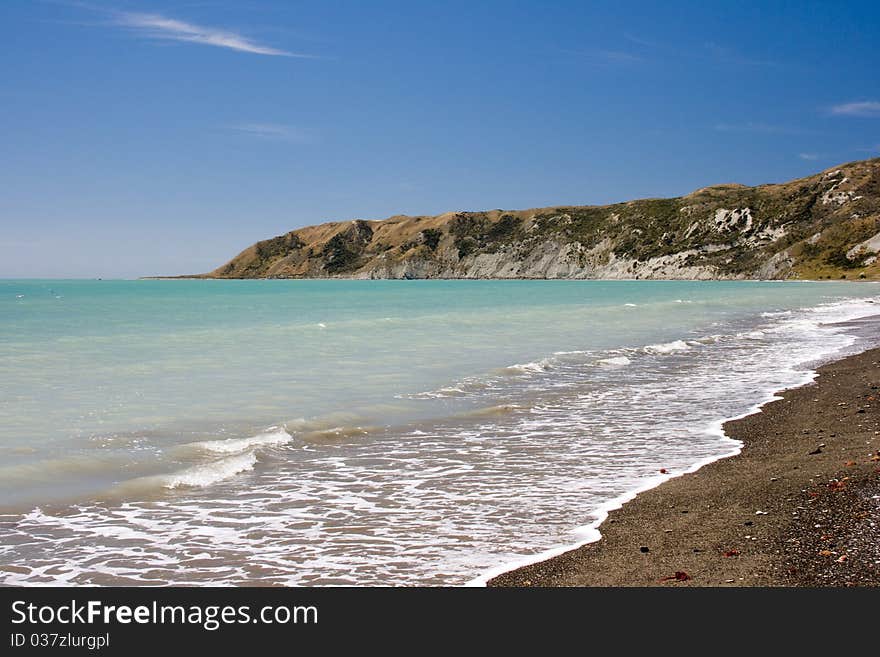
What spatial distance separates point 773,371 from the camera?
819 inches

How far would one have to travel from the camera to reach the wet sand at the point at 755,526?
5.94m

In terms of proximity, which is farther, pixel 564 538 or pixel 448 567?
pixel 564 538

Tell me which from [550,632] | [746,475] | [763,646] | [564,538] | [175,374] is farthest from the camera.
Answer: [175,374]

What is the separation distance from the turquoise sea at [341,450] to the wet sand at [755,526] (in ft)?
1.64

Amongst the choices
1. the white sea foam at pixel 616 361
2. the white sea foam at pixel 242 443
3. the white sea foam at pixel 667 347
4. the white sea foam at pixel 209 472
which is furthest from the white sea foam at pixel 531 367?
the white sea foam at pixel 209 472

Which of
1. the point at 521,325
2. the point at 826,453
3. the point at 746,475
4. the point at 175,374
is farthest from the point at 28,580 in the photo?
the point at 521,325

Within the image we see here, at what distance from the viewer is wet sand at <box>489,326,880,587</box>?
5.94 meters

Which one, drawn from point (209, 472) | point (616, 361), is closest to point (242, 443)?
point (209, 472)

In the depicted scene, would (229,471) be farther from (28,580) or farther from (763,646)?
(763,646)

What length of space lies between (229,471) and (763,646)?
7984 mm

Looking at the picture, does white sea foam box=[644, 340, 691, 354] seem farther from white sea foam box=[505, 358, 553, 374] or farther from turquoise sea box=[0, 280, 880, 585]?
white sea foam box=[505, 358, 553, 374]

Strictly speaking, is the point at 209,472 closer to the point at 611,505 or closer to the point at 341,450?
the point at 341,450

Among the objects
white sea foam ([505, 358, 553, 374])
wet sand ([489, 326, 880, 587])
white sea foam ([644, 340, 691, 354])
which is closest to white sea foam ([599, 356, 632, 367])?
white sea foam ([505, 358, 553, 374])

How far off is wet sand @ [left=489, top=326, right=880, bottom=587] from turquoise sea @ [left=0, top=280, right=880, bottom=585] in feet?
1.64
